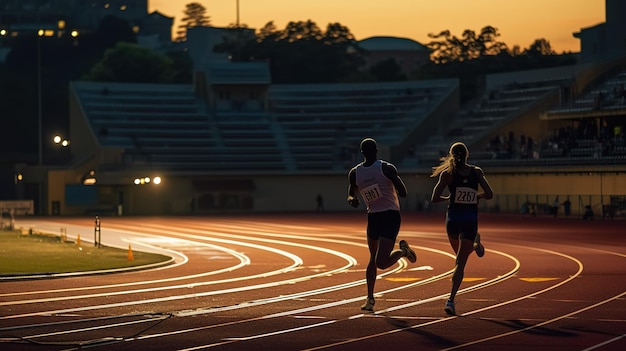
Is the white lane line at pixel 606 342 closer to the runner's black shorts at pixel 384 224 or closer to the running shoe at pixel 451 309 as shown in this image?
the running shoe at pixel 451 309

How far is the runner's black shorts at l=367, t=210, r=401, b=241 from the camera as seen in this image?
635 inches

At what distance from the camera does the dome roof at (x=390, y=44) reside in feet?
607

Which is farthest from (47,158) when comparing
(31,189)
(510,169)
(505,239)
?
(505,239)

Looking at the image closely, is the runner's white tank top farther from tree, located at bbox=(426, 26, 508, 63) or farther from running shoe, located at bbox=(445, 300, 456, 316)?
tree, located at bbox=(426, 26, 508, 63)

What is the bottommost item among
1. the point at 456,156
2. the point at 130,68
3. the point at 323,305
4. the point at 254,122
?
the point at 323,305

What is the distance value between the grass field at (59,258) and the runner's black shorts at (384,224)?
385 inches

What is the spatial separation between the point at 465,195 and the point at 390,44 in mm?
171578

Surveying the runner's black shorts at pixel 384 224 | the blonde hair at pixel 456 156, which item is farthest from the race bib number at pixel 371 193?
the blonde hair at pixel 456 156

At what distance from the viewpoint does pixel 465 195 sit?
15773mm

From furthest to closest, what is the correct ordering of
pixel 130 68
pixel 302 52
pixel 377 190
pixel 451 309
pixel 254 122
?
pixel 302 52 < pixel 130 68 < pixel 254 122 < pixel 377 190 < pixel 451 309

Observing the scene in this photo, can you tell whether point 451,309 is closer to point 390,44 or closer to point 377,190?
point 377,190

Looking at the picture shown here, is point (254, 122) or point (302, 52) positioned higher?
point (302, 52)

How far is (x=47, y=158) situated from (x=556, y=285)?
261ft

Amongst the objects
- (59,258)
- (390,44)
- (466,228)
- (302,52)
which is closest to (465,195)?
(466,228)
